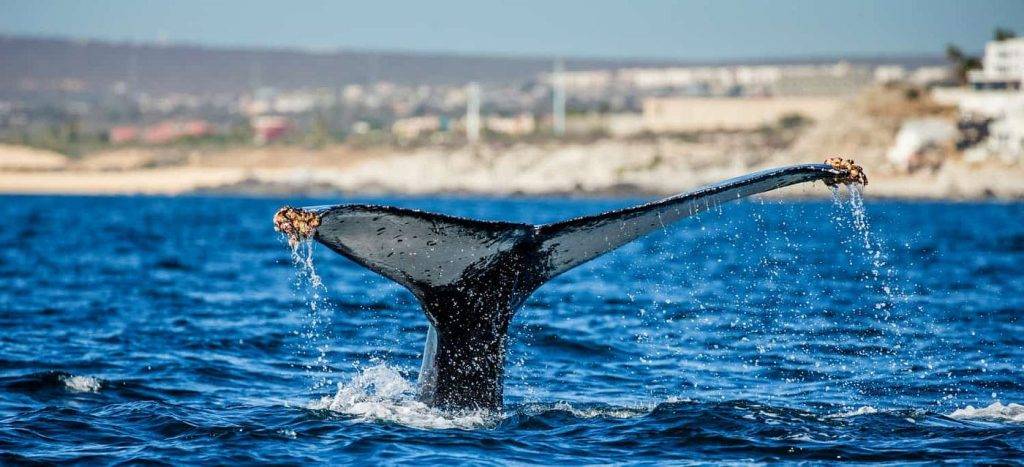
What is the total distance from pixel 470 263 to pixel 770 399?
11.0 feet

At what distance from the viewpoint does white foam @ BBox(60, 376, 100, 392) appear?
10.4 metres

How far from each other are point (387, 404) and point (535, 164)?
342 ft

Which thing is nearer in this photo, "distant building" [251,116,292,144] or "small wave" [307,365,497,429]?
"small wave" [307,365,497,429]

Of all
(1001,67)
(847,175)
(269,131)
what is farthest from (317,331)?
(269,131)

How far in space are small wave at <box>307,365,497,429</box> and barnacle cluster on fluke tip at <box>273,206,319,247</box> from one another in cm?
240

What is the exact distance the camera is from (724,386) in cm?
1068

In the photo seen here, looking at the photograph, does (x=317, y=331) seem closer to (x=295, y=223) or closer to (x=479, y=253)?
(x=479, y=253)

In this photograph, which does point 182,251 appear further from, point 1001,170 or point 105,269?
point 1001,170

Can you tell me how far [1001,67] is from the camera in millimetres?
110438

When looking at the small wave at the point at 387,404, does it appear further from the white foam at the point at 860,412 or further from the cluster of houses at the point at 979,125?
the cluster of houses at the point at 979,125

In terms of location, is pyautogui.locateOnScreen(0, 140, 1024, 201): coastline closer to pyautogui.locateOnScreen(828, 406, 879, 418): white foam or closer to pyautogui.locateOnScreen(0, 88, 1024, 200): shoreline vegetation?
pyautogui.locateOnScreen(0, 88, 1024, 200): shoreline vegetation

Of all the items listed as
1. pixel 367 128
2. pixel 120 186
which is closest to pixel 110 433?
pixel 120 186

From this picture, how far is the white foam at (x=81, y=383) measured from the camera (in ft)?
34.1

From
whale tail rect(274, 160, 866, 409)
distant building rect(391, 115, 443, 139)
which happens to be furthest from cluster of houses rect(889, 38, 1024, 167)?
whale tail rect(274, 160, 866, 409)
